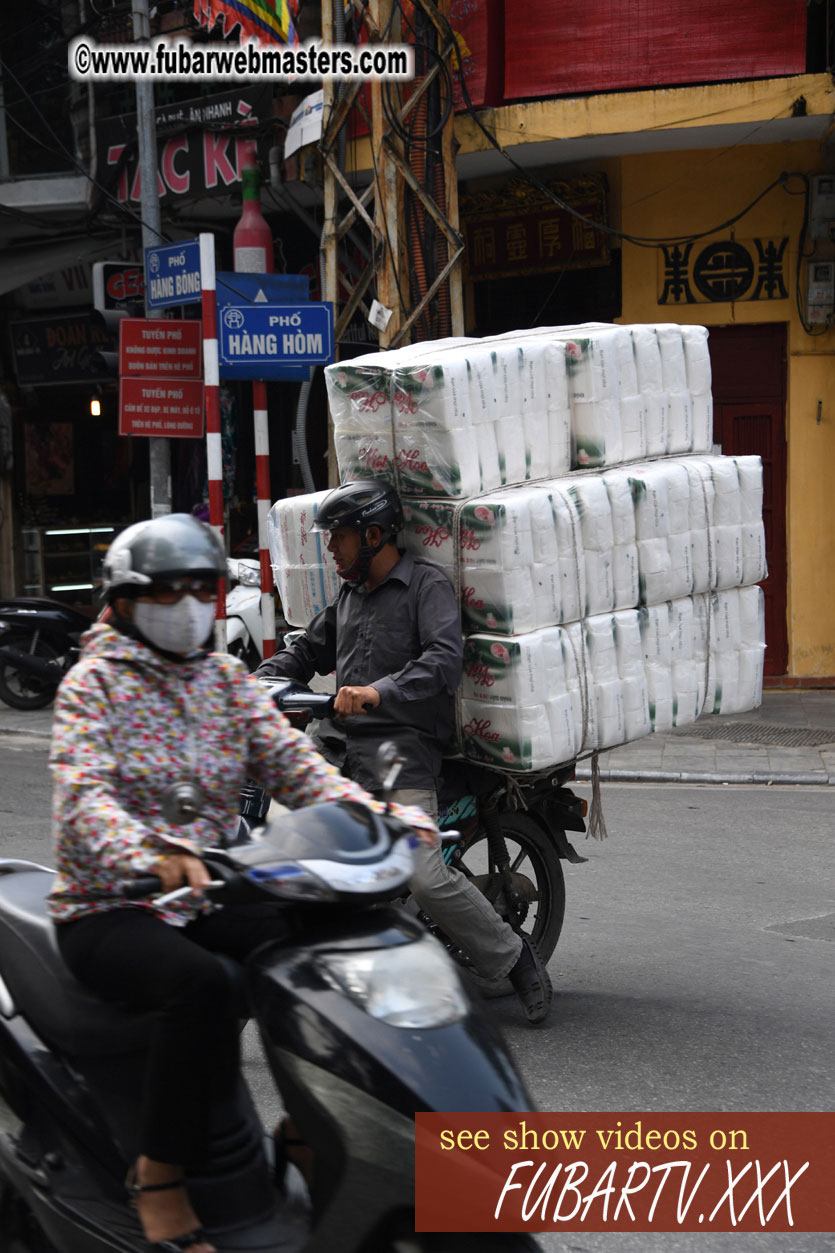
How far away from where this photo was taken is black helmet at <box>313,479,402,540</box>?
4055mm

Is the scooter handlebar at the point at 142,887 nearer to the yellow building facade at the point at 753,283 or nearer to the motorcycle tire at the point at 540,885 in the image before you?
the motorcycle tire at the point at 540,885

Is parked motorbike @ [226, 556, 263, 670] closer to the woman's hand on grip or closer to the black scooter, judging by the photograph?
the black scooter

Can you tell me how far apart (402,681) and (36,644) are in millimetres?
7721

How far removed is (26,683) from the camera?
447 inches

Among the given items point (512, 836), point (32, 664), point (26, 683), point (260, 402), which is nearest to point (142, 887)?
point (512, 836)

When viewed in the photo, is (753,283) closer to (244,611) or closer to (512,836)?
(244,611)

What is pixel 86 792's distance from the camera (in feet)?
8.25

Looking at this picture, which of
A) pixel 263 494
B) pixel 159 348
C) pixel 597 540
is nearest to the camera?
pixel 597 540

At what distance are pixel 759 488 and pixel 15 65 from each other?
1259 cm

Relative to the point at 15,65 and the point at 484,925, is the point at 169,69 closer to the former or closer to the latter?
the point at 15,65

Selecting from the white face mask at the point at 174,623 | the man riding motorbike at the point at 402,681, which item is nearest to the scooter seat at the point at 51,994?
the white face mask at the point at 174,623

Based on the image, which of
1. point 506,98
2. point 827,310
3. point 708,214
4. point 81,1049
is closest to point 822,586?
point 827,310

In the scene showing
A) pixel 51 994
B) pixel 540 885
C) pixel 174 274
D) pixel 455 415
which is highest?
pixel 174 274

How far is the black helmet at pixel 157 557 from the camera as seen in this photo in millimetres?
2586
